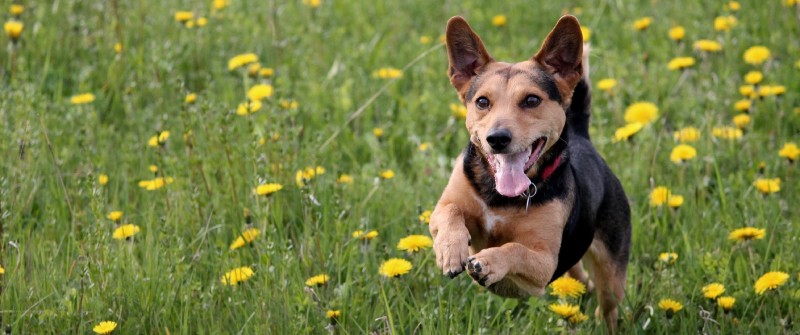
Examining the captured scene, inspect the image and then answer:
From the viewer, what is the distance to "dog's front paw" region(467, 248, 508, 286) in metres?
3.89

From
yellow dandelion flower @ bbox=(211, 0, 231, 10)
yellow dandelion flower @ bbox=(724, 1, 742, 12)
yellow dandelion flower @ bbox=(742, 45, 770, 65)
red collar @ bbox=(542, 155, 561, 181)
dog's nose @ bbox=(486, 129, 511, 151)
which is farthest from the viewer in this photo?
yellow dandelion flower @ bbox=(211, 0, 231, 10)

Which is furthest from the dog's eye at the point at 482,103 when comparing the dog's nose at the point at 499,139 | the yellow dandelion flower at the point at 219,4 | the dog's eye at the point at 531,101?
the yellow dandelion flower at the point at 219,4

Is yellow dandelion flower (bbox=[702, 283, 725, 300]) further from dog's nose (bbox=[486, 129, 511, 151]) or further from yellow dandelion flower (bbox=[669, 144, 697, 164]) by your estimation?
dog's nose (bbox=[486, 129, 511, 151])

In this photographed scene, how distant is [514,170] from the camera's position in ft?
14.3

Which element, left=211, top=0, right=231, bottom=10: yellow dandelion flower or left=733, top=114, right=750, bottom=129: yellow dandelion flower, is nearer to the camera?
left=733, top=114, right=750, bottom=129: yellow dandelion flower

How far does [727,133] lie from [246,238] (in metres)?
3.26

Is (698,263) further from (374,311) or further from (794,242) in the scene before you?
(374,311)

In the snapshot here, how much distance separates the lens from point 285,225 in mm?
5887

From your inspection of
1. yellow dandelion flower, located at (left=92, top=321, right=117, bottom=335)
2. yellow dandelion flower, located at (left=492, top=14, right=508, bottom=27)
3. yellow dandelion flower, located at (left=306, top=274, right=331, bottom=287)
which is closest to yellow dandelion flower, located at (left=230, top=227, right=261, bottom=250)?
yellow dandelion flower, located at (left=306, top=274, right=331, bottom=287)

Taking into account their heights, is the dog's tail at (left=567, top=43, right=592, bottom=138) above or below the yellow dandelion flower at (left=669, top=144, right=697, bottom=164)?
above

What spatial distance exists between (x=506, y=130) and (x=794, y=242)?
6.63 feet

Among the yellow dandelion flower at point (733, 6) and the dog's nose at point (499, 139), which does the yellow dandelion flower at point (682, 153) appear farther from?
the yellow dandelion flower at point (733, 6)

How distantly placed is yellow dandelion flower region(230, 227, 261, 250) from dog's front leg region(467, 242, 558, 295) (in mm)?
1552

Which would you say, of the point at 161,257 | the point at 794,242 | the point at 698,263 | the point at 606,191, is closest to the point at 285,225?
the point at 161,257
